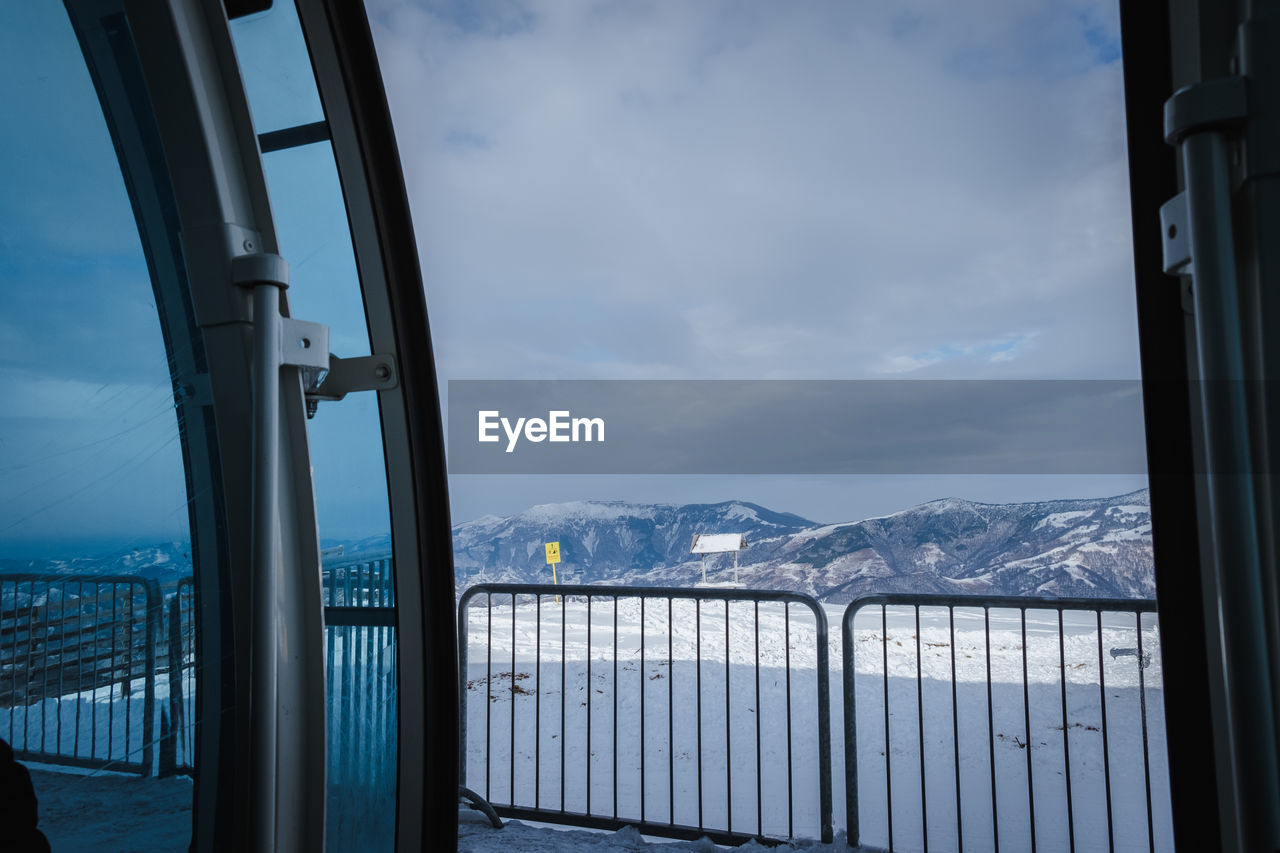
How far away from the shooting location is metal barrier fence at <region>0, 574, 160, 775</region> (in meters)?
0.91

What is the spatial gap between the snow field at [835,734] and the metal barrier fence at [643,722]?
0.01m

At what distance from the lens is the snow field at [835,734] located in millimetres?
2422

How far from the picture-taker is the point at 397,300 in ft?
4.34

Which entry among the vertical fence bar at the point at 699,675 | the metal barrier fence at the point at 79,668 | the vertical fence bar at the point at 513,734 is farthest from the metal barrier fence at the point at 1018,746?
the metal barrier fence at the point at 79,668

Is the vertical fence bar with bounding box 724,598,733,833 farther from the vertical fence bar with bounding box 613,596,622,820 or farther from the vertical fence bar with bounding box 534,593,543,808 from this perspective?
the vertical fence bar with bounding box 534,593,543,808

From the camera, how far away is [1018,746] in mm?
2752

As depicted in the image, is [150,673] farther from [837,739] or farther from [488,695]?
[488,695]

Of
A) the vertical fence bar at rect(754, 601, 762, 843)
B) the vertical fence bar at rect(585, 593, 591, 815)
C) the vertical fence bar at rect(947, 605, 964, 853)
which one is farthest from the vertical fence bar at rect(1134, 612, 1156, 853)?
the vertical fence bar at rect(585, 593, 591, 815)

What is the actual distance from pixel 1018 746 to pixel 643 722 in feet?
4.96

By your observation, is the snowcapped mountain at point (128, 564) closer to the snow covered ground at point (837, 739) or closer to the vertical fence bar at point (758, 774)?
the snow covered ground at point (837, 739)

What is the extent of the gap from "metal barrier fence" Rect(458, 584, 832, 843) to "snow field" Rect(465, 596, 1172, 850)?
0.4 inches

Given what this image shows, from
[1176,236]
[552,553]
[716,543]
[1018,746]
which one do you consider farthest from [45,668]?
[552,553]

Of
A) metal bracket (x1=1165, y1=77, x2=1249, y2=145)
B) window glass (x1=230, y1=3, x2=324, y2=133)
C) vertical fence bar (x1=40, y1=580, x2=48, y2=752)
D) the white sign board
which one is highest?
window glass (x1=230, y1=3, x2=324, y2=133)

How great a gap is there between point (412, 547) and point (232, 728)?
16.1 inches
